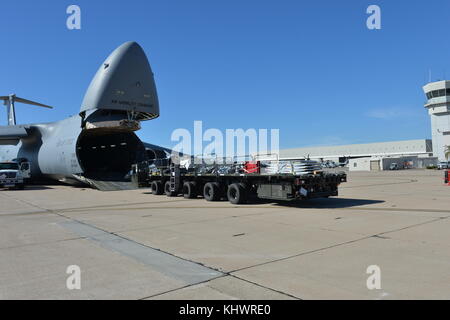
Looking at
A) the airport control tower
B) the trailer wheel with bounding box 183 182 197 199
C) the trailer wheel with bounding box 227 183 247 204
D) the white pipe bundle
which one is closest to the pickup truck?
the trailer wheel with bounding box 183 182 197 199

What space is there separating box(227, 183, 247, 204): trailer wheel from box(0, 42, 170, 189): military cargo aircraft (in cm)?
1129

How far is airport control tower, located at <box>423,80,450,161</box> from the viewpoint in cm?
7125

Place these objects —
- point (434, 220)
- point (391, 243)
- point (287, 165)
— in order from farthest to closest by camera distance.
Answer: point (287, 165), point (434, 220), point (391, 243)

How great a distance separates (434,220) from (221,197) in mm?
8557

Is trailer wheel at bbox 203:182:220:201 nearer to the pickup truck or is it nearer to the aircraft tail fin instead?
the pickup truck

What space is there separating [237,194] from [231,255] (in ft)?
25.9

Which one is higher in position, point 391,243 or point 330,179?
point 330,179

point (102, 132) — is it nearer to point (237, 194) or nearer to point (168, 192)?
point (168, 192)

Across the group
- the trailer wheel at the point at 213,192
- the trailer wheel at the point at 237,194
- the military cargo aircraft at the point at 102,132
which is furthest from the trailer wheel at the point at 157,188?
the trailer wheel at the point at 237,194

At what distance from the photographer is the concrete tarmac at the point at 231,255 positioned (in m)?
4.58
